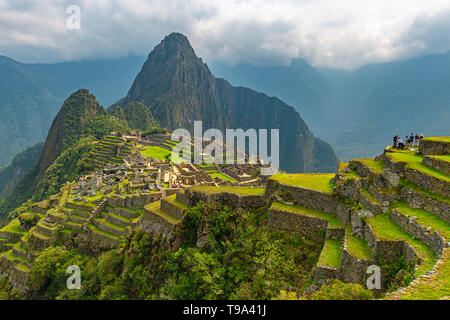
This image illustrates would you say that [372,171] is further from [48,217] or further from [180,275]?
[48,217]

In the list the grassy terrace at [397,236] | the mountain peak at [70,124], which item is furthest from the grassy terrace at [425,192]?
Answer: the mountain peak at [70,124]

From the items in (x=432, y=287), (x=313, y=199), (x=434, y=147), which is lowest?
(x=432, y=287)

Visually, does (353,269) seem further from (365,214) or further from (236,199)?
(236,199)

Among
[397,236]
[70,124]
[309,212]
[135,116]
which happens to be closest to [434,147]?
[397,236]

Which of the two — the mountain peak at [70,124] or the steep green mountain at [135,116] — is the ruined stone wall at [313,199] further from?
the steep green mountain at [135,116]

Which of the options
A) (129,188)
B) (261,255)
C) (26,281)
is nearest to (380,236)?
(261,255)
